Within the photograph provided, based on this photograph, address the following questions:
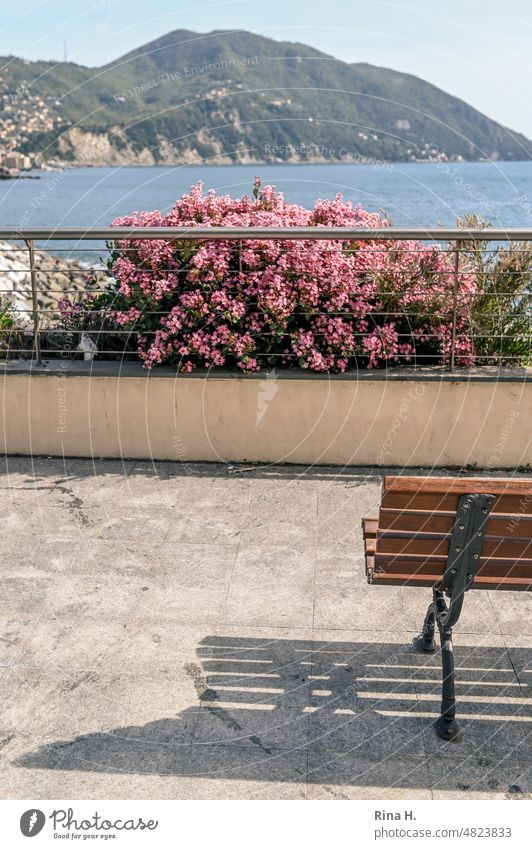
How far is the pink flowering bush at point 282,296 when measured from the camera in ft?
20.7

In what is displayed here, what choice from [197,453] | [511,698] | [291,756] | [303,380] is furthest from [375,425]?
[291,756]

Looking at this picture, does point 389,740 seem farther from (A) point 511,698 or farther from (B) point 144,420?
(B) point 144,420

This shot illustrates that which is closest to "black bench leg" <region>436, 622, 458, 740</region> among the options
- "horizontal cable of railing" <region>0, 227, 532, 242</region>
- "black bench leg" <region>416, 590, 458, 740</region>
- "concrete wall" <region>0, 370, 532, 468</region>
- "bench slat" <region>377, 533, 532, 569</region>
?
"black bench leg" <region>416, 590, 458, 740</region>

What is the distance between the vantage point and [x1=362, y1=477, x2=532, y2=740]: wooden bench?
11.0 feet

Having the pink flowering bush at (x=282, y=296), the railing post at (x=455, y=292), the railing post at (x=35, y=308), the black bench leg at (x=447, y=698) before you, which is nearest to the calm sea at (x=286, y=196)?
the railing post at (x=35, y=308)

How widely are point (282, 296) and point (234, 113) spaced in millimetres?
42346

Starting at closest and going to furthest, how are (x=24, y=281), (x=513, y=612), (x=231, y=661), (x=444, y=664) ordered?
(x=444, y=664), (x=231, y=661), (x=513, y=612), (x=24, y=281)

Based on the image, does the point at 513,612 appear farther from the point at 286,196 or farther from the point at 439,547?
the point at 286,196

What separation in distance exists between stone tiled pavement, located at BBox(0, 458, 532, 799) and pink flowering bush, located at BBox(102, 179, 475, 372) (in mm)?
1138

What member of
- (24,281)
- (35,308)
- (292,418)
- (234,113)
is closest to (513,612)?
(292,418)

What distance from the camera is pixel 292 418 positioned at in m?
6.33

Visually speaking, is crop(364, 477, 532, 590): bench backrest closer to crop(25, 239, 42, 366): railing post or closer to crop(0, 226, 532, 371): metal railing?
crop(0, 226, 532, 371): metal railing

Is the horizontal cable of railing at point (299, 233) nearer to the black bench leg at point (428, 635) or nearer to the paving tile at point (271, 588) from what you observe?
the paving tile at point (271, 588)

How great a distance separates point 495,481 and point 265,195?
12.9 feet
